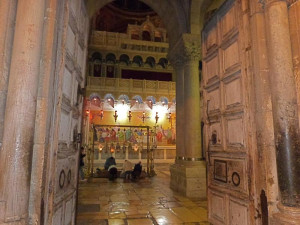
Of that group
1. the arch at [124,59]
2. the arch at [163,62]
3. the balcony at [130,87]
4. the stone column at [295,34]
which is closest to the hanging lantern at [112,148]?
the balcony at [130,87]

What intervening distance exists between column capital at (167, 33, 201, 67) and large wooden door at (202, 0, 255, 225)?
2855mm

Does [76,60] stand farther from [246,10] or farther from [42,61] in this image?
[246,10]

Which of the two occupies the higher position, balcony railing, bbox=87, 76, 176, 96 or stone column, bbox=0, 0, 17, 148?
balcony railing, bbox=87, 76, 176, 96

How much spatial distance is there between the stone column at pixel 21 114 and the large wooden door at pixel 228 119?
7.97ft

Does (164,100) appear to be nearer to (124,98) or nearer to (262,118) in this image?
(124,98)

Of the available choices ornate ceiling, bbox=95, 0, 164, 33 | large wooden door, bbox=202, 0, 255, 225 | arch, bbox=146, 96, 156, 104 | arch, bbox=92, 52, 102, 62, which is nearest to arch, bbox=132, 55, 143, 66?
arch, bbox=92, 52, 102, 62

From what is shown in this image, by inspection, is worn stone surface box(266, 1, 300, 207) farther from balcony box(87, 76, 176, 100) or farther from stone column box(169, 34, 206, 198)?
balcony box(87, 76, 176, 100)

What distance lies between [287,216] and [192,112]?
4672 mm

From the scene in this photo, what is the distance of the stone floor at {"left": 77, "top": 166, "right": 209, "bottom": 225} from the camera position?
13.3 ft

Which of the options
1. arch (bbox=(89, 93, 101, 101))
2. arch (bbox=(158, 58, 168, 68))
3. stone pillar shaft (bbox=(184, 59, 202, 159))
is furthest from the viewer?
arch (bbox=(158, 58, 168, 68))

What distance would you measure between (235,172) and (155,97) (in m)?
16.9

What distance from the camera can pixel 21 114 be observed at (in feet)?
6.72

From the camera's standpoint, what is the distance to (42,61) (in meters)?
2.26

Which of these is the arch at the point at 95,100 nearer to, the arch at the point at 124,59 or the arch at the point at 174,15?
the arch at the point at 124,59
